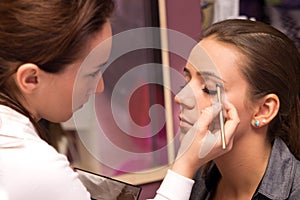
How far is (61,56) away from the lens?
797 mm

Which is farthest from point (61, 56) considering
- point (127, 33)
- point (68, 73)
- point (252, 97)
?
point (127, 33)

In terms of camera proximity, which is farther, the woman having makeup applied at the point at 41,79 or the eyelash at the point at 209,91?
the eyelash at the point at 209,91

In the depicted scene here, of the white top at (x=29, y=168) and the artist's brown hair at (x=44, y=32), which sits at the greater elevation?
the artist's brown hair at (x=44, y=32)

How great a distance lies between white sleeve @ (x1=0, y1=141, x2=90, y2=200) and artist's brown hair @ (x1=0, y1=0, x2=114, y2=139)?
9cm

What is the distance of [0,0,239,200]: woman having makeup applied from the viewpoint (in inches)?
29.3

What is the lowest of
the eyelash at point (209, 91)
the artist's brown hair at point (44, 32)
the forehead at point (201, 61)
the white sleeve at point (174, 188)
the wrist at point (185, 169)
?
the white sleeve at point (174, 188)

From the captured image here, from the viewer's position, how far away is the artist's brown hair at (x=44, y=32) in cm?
77

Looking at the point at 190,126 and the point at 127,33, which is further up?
the point at 127,33

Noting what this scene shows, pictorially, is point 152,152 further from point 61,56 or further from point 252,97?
point 61,56

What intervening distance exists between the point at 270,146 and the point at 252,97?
132 mm

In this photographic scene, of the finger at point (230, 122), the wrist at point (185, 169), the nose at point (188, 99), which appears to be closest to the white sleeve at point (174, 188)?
the wrist at point (185, 169)

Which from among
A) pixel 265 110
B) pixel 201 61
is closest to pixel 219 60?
pixel 201 61

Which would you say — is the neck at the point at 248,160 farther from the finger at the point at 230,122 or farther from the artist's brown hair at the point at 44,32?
the artist's brown hair at the point at 44,32

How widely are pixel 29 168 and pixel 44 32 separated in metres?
0.20
